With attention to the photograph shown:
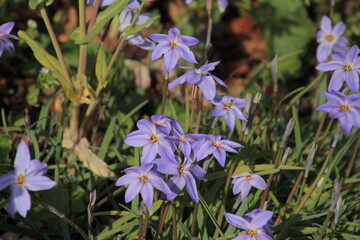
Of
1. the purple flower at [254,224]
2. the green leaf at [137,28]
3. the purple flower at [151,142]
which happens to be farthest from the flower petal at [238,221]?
the green leaf at [137,28]

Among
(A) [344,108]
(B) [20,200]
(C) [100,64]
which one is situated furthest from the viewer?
(C) [100,64]

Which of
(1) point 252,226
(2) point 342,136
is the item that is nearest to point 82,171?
(1) point 252,226

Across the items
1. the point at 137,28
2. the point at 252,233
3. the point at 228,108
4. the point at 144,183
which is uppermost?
the point at 137,28

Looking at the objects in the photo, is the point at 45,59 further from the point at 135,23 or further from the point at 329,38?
the point at 329,38

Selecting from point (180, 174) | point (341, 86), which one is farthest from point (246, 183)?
point (341, 86)

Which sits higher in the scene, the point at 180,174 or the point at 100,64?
the point at 100,64

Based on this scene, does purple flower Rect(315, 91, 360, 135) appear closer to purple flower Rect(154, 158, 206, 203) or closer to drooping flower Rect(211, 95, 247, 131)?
drooping flower Rect(211, 95, 247, 131)

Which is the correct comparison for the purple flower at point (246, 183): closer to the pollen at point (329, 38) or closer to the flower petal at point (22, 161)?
the flower petal at point (22, 161)
